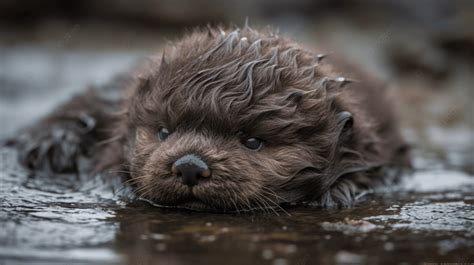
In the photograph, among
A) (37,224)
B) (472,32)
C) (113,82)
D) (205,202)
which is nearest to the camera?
(37,224)

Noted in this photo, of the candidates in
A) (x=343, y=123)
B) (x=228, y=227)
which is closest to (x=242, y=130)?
(x=343, y=123)

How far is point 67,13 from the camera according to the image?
13.8 meters

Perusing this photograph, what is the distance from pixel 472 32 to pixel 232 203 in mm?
9149

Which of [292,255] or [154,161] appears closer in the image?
[292,255]

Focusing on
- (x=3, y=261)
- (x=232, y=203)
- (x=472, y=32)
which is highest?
(x=472, y=32)

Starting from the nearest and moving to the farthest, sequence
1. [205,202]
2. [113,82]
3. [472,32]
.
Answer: [205,202] < [113,82] < [472,32]

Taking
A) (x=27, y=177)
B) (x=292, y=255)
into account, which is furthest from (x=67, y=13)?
(x=292, y=255)

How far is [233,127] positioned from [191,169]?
1.68ft

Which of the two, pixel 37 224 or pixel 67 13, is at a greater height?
pixel 67 13

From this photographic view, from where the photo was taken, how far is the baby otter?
4781 mm

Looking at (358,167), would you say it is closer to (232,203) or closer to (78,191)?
(232,203)

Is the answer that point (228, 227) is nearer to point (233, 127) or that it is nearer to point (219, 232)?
point (219, 232)

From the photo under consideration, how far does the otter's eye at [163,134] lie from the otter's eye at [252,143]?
0.55m

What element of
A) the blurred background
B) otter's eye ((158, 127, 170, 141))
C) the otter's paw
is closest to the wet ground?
the otter's paw
